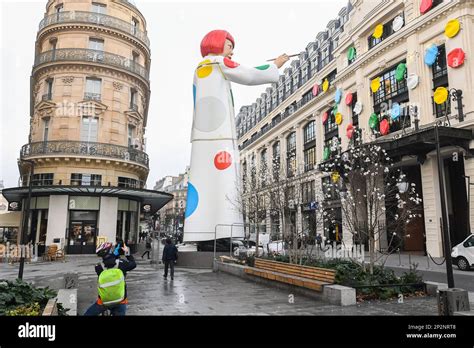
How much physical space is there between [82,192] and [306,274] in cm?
2161

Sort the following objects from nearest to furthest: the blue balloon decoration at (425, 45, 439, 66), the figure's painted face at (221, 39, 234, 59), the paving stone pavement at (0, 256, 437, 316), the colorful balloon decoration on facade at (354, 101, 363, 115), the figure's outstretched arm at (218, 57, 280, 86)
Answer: the paving stone pavement at (0, 256, 437, 316) < the figure's outstretched arm at (218, 57, 280, 86) < the figure's painted face at (221, 39, 234, 59) < the blue balloon decoration at (425, 45, 439, 66) < the colorful balloon decoration on facade at (354, 101, 363, 115)

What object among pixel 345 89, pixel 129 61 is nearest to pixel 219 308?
pixel 129 61

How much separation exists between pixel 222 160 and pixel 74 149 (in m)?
15.5

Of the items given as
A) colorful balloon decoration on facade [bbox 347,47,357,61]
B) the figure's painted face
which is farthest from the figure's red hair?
colorful balloon decoration on facade [bbox 347,47,357,61]

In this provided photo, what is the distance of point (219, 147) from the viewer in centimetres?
1722

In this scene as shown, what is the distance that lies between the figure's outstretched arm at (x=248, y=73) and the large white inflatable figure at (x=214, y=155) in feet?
0.22

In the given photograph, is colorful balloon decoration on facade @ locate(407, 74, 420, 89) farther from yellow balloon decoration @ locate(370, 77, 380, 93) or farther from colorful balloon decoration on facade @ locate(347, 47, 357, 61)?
colorful balloon decoration on facade @ locate(347, 47, 357, 61)

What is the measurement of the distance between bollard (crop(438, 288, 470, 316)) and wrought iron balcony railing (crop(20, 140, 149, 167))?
2585cm

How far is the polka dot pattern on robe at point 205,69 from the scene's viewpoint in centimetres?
1719

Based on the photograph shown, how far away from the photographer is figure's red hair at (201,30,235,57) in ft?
56.2

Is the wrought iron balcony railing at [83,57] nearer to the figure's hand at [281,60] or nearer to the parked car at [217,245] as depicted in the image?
the figure's hand at [281,60]

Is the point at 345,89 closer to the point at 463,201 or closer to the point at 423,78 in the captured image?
the point at 423,78

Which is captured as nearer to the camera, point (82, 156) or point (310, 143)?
point (82, 156)
